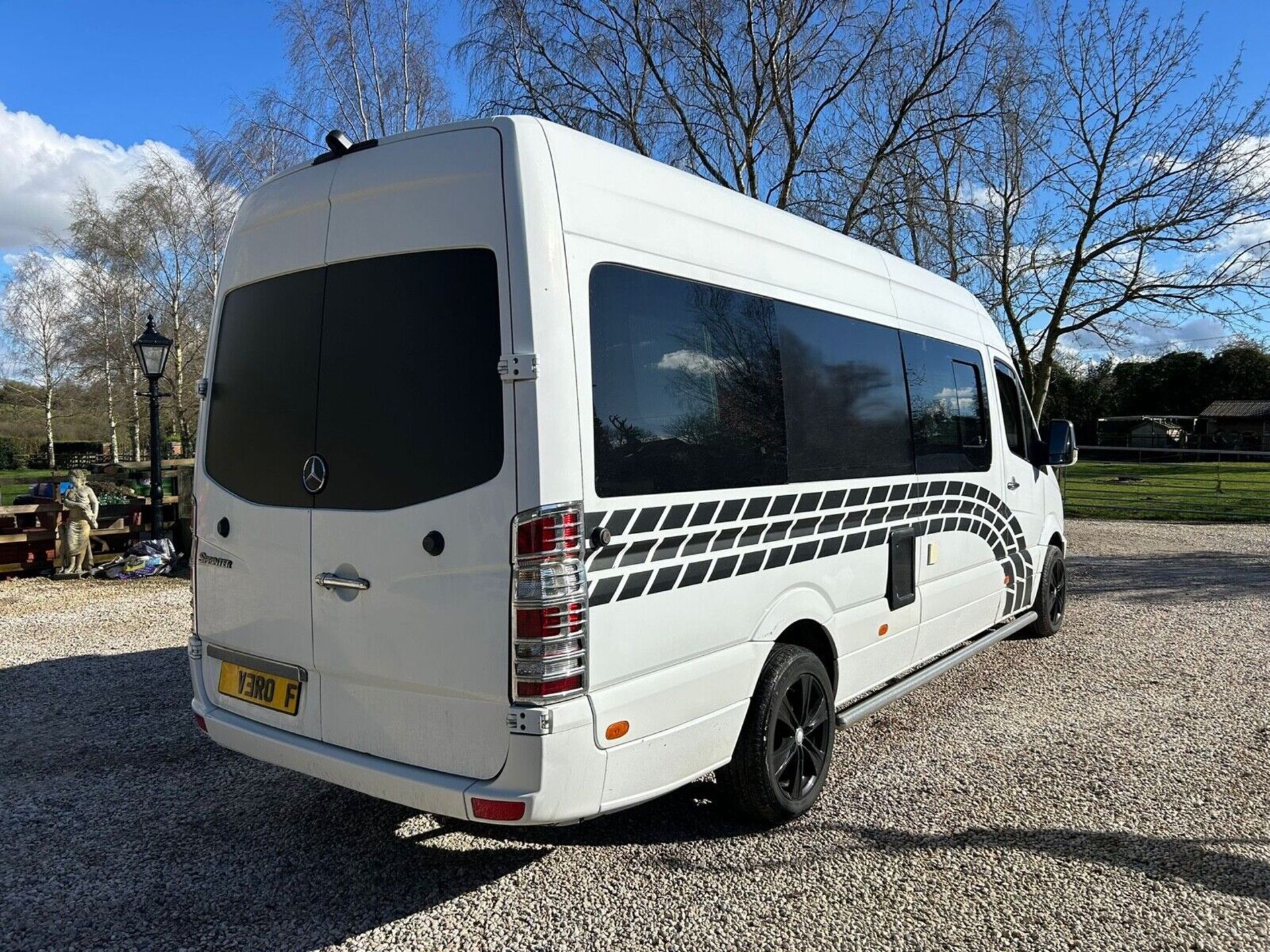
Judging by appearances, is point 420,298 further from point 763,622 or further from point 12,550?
point 12,550

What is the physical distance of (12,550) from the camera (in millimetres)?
11477

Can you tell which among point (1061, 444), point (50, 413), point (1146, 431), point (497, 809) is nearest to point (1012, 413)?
point (1061, 444)

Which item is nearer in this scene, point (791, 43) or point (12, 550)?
point (12, 550)

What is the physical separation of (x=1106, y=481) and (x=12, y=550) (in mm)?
28123

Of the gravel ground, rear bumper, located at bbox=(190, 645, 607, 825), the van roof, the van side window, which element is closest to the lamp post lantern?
the gravel ground

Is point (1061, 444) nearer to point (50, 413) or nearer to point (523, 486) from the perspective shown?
point (523, 486)

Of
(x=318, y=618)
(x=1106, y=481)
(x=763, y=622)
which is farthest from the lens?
(x=1106, y=481)

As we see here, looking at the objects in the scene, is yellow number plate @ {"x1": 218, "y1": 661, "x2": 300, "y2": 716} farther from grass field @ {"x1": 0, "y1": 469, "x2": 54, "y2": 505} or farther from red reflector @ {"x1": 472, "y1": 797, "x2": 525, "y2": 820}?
grass field @ {"x1": 0, "y1": 469, "x2": 54, "y2": 505}

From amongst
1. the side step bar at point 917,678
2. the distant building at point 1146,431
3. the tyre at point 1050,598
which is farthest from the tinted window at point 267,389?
the distant building at point 1146,431

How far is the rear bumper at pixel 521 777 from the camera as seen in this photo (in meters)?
Answer: 2.72

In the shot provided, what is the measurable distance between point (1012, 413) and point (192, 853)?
5.64m

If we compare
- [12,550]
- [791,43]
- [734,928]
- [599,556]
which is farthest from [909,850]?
[791,43]

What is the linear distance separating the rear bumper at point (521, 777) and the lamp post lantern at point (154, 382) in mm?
10236

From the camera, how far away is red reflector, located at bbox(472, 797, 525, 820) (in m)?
2.73
